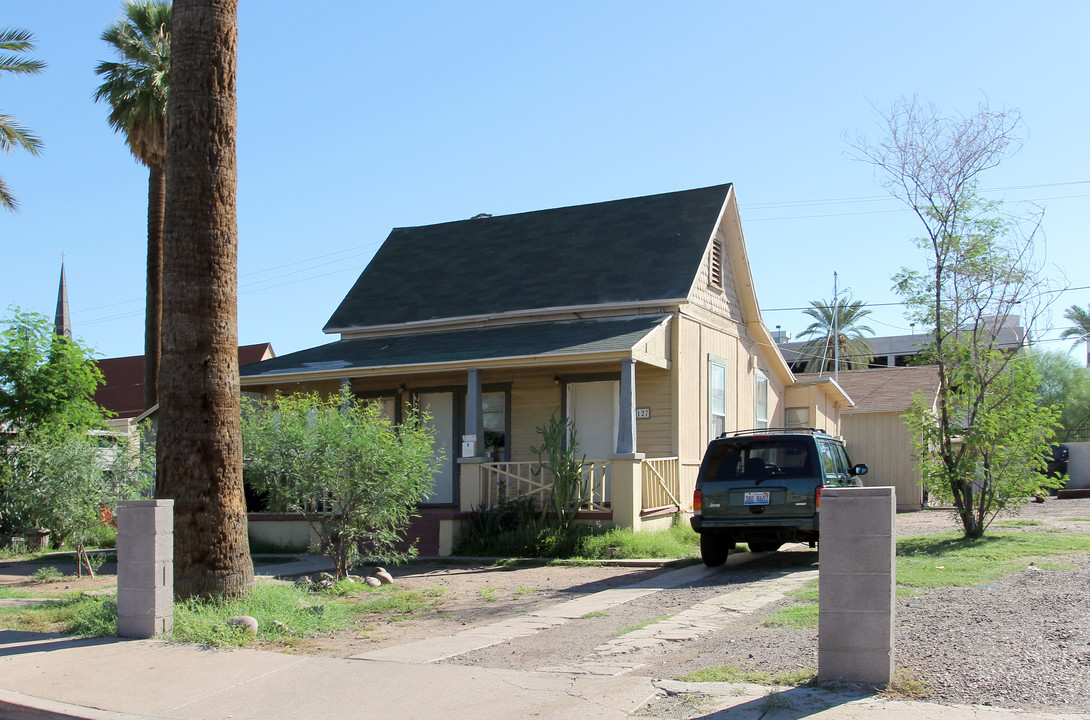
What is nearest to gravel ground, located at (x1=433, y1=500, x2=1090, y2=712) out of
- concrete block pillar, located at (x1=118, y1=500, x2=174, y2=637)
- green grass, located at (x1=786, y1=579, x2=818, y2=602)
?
green grass, located at (x1=786, y1=579, x2=818, y2=602)

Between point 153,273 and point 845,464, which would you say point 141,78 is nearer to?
point 153,273

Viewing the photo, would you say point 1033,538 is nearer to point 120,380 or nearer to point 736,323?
point 736,323

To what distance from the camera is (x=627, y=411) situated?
15008 millimetres

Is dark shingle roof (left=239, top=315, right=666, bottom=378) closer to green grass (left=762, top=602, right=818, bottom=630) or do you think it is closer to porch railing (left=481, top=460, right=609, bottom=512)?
porch railing (left=481, top=460, right=609, bottom=512)

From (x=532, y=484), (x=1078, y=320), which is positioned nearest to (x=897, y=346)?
(x=1078, y=320)

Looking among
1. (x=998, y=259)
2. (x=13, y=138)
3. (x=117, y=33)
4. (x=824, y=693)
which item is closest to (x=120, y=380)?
(x=117, y=33)

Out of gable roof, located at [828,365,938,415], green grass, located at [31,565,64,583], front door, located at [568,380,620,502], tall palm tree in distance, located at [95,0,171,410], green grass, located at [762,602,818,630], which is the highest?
tall palm tree in distance, located at [95,0,171,410]

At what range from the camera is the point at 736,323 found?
20.4 m

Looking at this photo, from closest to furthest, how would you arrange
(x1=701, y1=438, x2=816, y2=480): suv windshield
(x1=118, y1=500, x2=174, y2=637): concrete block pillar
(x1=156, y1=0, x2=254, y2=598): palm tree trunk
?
(x1=118, y1=500, x2=174, y2=637): concrete block pillar, (x1=156, y1=0, x2=254, y2=598): palm tree trunk, (x1=701, y1=438, x2=816, y2=480): suv windshield

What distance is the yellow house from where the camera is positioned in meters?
15.9

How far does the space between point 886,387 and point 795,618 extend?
20909mm

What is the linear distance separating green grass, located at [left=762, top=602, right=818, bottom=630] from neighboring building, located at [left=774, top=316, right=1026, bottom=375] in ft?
24.5

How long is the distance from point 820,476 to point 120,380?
39117mm

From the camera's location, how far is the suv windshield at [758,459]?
1228 centimetres
